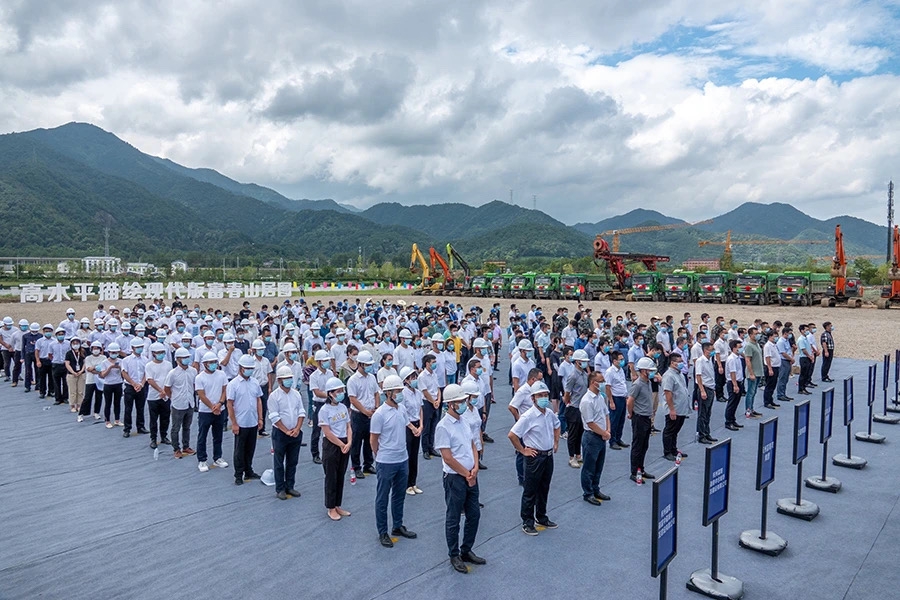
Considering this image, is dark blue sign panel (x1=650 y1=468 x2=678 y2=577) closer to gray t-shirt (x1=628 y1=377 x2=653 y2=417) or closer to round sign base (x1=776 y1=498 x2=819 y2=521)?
round sign base (x1=776 y1=498 x2=819 y2=521)

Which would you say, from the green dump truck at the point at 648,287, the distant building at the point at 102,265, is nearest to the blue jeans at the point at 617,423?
the green dump truck at the point at 648,287

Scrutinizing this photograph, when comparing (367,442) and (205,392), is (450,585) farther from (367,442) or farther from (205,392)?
(205,392)

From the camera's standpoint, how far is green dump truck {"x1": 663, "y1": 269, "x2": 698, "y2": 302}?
4075 cm

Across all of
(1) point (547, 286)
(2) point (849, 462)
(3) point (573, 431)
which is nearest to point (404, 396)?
(3) point (573, 431)

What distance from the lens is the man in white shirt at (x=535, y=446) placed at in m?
5.78

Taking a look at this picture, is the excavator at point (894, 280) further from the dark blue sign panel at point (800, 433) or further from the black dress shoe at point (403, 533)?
the black dress shoe at point (403, 533)

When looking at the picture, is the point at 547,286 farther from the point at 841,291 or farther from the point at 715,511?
the point at 715,511

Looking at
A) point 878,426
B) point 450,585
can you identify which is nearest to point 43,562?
point 450,585

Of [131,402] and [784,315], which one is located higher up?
[784,315]

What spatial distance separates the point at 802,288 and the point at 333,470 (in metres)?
38.0

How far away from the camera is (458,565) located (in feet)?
17.2

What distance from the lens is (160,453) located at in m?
8.66

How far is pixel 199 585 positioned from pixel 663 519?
402 centimetres

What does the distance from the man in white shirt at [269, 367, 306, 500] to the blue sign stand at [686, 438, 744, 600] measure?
177 inches
